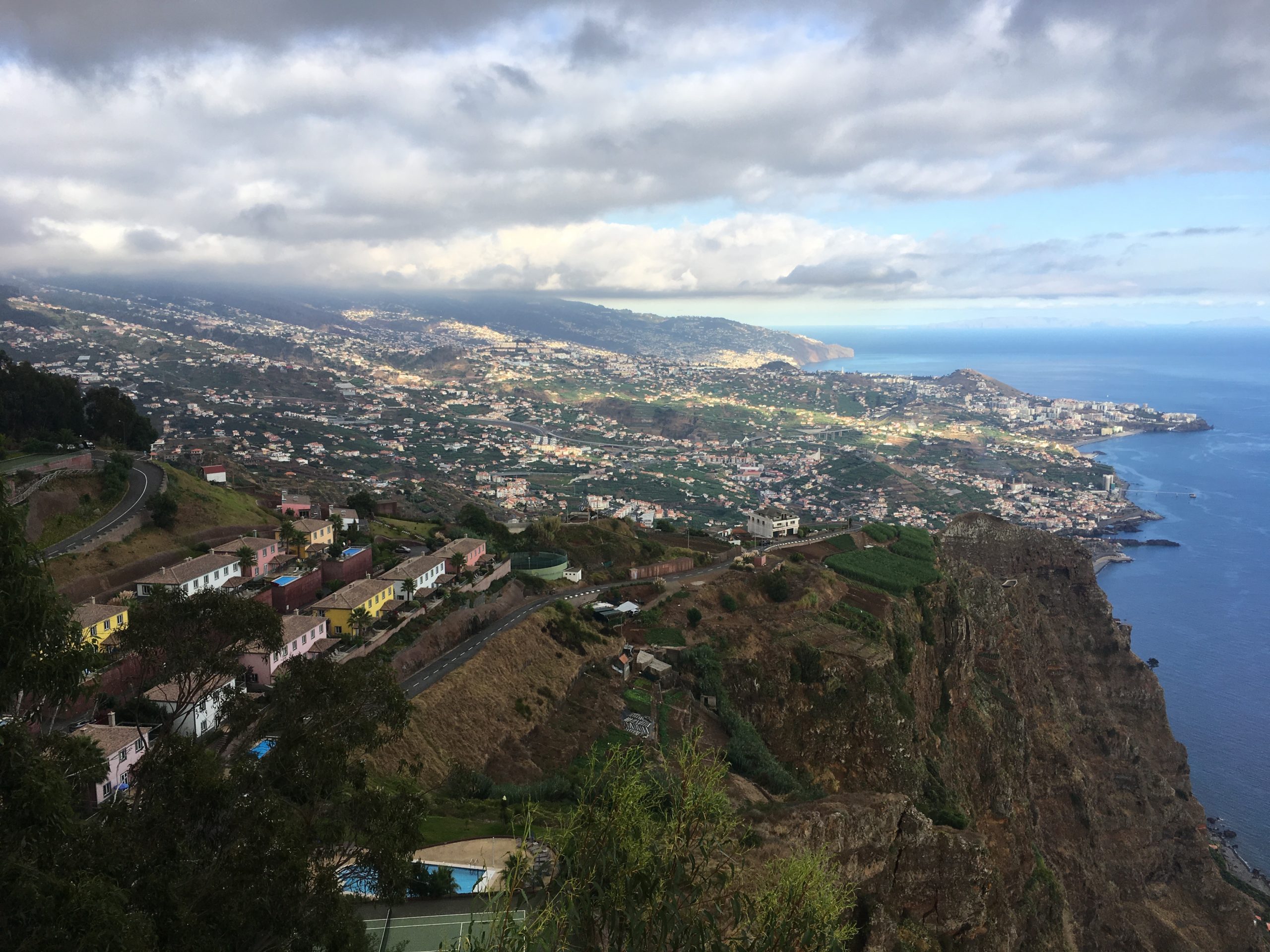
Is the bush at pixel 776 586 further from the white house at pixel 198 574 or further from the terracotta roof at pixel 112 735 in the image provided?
the terracotta roof at pixel 112 735

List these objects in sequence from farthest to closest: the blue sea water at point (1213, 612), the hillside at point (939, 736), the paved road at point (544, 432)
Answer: the paved road at point (544, 432) → the blue sea water at point (1213, 612) → the hillside at point (939, 736)

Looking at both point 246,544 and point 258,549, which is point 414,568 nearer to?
point 258,549

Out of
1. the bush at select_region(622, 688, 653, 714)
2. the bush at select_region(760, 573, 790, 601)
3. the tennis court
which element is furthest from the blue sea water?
the tennis court

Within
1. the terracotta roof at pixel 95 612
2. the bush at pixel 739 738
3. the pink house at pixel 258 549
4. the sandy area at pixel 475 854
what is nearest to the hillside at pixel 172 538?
the pink house at pixel 258 549

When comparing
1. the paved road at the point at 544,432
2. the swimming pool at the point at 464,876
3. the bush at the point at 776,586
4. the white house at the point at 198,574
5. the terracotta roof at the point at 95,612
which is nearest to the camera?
the swimming pool at the point at 464,876

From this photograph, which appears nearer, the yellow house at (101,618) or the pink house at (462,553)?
the yellow house at (101,618)

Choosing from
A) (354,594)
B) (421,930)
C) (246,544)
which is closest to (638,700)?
(354,594)
